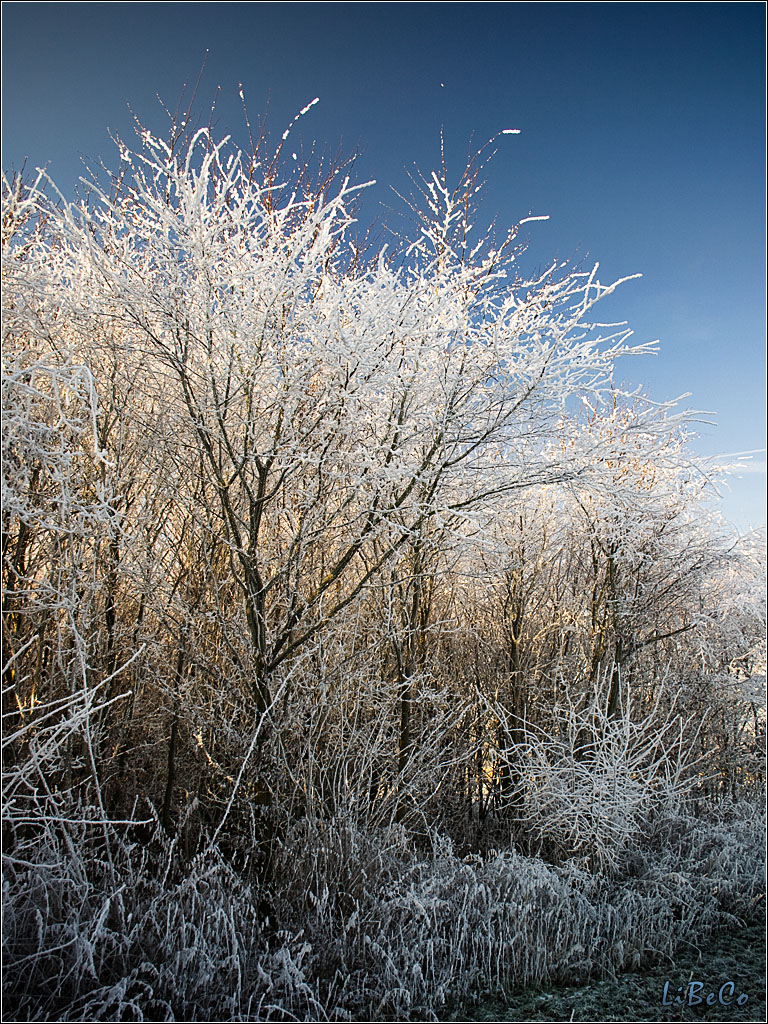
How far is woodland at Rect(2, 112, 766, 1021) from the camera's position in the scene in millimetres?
3318

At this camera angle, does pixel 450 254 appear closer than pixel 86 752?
No

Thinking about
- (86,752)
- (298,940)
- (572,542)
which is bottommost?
(298,940)

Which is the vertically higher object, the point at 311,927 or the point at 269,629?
the point at 269,629

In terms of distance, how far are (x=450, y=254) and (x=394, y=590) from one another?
343cm

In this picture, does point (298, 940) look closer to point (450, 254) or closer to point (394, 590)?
point (394, 590)

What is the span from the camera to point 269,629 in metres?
5.29

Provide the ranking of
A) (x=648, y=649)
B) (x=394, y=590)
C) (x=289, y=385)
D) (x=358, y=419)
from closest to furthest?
(x=289, y=385)
(x=358, y=419)
(x=394, y=590)
(x=648, y=649)

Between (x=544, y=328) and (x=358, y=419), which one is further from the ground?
(x=544, y=328)

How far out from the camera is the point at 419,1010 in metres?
3.37

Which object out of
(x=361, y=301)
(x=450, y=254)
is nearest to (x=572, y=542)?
(x=450, y=254)

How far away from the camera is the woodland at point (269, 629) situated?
332 centimetres

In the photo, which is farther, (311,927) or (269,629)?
(269,629)

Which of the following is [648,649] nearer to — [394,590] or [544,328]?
[394,590]

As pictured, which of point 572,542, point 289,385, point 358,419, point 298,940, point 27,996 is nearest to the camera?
point 27,996
